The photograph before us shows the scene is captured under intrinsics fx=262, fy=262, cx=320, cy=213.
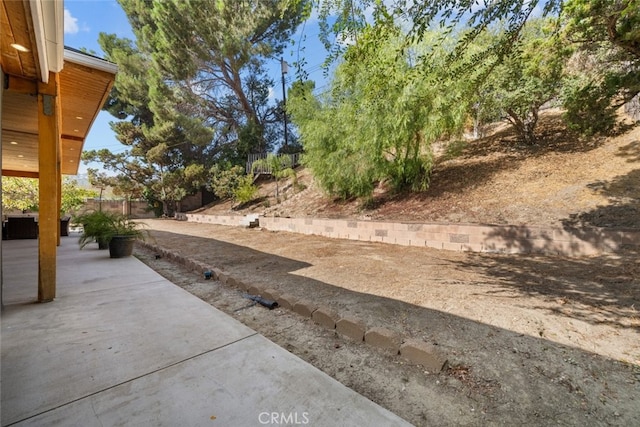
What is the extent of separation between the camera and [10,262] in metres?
4.20

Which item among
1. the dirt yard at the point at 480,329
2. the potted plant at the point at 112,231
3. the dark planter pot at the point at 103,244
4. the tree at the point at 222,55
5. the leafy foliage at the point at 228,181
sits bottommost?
the dirt yard at the point at 480,329

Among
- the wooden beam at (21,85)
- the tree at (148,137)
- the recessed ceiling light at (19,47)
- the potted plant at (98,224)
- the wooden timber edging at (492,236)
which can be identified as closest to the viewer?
the recessed ceiling light at (19,47)

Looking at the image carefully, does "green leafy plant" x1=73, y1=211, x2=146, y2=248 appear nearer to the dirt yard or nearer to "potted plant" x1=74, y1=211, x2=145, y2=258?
"potted plant" x1=74, y1=211, x2=145, y2=258

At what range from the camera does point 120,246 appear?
447 cm

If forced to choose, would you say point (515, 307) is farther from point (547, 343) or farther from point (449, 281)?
point (449, 281)

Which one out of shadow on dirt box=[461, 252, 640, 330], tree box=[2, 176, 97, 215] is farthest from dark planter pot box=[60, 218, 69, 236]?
shadow on dirt box=[461, 252, 640, 330]

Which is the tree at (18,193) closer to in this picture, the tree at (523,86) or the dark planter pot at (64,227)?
the dark planter pot at (64,227)

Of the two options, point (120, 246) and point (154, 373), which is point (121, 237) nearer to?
point (120, 246)

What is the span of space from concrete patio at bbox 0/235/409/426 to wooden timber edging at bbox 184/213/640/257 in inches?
164

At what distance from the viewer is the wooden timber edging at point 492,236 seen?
145 inches

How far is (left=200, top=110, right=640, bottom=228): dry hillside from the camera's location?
15.1ft

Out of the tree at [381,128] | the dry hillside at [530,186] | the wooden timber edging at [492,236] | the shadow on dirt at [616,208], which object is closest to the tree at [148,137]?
the tree at [381,128]

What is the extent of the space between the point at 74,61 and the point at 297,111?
6.51m

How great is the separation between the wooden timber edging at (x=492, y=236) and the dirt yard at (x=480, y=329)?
250mm
